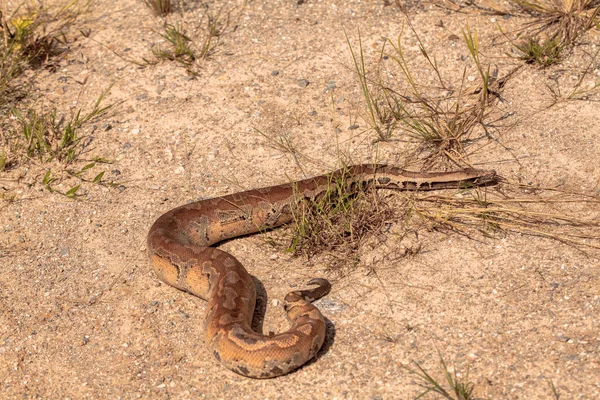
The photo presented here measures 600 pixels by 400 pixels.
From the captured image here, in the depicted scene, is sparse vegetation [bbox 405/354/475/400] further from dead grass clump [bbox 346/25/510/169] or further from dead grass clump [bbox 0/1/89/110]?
dead grass clump [bbox 0/1/89/110]

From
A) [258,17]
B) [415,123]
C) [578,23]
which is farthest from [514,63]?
[258,17]

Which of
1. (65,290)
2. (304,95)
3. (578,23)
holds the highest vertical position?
(578,23)

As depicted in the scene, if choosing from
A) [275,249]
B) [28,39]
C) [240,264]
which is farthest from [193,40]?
[240,264]

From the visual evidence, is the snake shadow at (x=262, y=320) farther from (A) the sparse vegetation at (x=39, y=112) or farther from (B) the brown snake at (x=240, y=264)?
(A) the sparse vegetation at (x=39, y=112)

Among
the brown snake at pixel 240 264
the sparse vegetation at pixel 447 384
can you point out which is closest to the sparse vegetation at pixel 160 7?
the brown snake at pixel 240 264

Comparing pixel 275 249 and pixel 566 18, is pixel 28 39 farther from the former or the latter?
pixel 566 18

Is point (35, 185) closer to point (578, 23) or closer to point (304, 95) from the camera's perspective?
point (304, 95)
